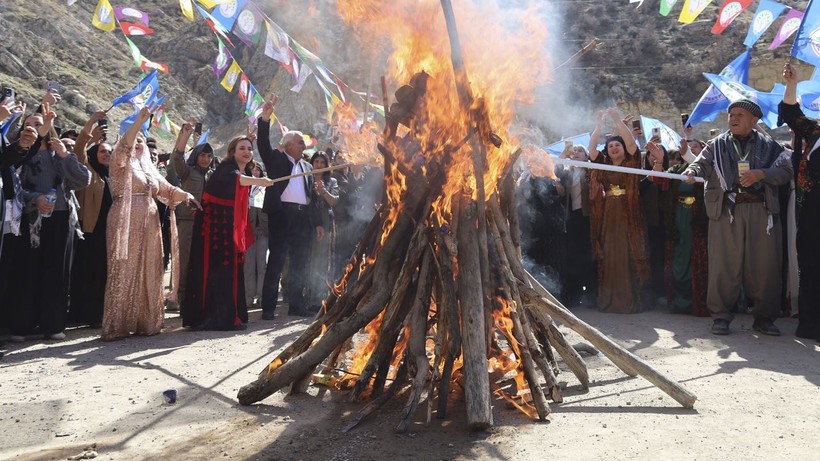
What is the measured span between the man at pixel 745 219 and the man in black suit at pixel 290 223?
13.4 feet

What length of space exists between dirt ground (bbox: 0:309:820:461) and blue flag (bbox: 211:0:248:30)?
4.47 meters

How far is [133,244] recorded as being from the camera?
19.2 ft

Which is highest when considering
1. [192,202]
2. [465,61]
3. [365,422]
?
[465,61]

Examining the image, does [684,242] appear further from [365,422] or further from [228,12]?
[228,12]

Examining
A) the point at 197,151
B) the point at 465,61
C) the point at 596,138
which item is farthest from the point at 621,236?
the point at 197,151

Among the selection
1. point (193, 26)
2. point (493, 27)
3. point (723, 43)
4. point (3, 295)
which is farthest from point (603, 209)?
point (193, 26)

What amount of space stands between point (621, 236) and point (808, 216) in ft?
6.41

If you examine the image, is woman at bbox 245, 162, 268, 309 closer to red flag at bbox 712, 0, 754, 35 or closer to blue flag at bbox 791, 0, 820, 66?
red flag at bbox 712, 0, 754, 35

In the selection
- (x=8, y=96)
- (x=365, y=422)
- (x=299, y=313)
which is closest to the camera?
(x=365, y=422)

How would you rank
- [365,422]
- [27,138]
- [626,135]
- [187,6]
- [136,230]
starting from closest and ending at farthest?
[365,422] < [27,138] < [136,230] < [626,135] < [187,6]

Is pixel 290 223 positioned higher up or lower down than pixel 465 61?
lower down

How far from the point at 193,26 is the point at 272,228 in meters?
44.5

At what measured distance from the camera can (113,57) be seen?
40.0m

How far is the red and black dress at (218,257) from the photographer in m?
6.29
